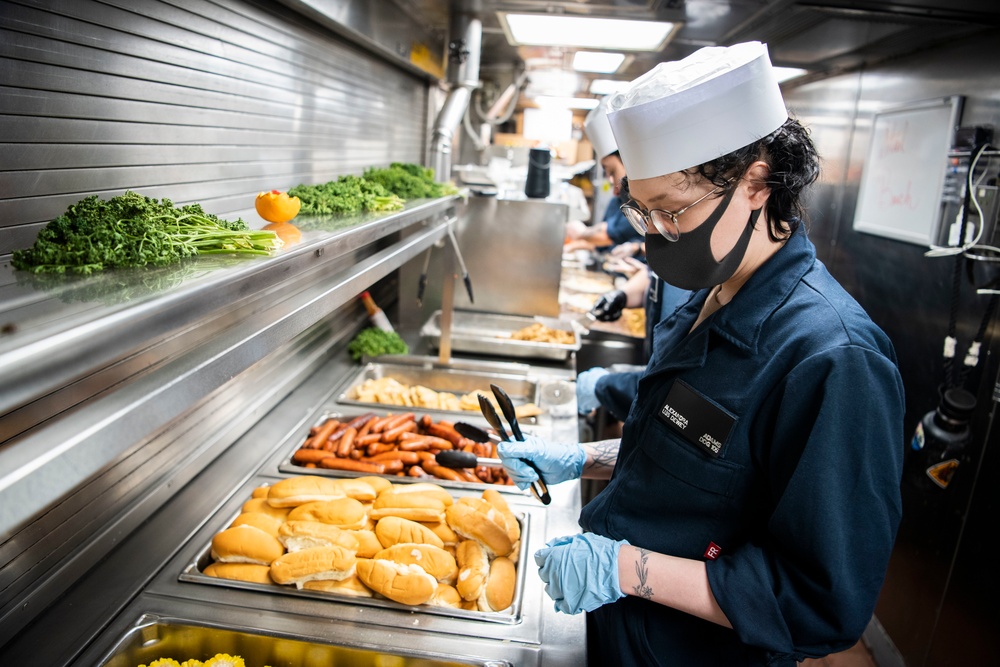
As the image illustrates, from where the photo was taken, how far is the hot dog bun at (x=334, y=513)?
2.03 metres

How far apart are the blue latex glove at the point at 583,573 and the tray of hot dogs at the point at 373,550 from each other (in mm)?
297

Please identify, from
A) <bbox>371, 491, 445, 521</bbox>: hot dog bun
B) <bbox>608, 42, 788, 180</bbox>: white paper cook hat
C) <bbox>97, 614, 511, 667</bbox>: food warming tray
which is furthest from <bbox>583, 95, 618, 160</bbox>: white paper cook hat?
<bbox>97, 614, 511, 667</bbox>: food warming tray

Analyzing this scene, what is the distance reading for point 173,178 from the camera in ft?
6.52

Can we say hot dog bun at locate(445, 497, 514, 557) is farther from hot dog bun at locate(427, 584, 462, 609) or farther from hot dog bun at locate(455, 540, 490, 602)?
hot dog bun at locate(427, 584, 462, 609)

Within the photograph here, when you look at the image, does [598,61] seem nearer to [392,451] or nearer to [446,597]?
[392,451]

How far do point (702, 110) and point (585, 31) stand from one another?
290 cm

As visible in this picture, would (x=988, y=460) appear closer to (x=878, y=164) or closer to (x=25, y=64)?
(x=878, y=164)

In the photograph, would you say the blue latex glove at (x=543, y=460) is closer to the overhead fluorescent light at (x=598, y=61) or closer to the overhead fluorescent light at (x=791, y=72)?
the overhead fluorescent light at (x=598, y=61)

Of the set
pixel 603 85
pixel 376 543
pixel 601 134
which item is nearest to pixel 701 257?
pixel 376 543

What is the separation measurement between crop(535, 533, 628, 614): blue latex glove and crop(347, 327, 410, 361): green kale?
233cm

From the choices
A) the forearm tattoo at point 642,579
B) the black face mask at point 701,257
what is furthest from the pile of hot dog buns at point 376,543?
the black face mask at point 701,257

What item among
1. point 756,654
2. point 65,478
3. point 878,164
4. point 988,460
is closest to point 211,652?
point 65,478

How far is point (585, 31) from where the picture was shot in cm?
403

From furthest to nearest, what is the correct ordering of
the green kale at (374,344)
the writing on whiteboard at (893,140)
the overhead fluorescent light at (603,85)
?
1. the overhead fluorescent light at (603,85)
2. the writing on whiteboard at (893,140)
3. the green kale at (374,344)
